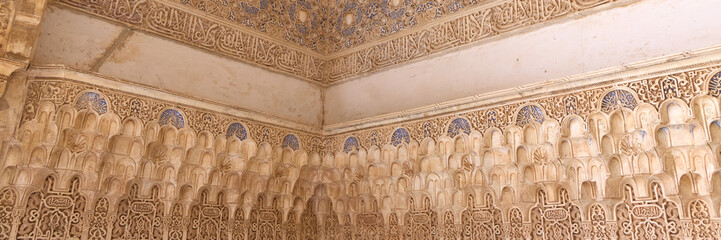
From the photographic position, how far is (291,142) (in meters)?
3.63

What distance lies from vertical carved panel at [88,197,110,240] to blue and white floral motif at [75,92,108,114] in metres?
0.50

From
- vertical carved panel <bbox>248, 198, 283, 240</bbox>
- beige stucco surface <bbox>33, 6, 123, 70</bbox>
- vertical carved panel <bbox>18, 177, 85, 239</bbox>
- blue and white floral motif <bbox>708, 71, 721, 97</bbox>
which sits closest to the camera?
blue and white floral motif <bbox>708, 71, 721, 97</bbox>

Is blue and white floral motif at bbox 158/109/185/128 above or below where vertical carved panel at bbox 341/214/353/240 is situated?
above

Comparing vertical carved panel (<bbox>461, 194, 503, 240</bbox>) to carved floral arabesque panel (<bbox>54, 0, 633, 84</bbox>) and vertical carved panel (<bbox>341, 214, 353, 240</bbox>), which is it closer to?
vertical carved panel (<bbox>341, 214, 353, 240</bbox>)

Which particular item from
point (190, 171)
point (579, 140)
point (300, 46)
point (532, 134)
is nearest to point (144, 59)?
point (190, 171)

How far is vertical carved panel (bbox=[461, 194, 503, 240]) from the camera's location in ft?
9.61

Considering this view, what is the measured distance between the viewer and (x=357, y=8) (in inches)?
177

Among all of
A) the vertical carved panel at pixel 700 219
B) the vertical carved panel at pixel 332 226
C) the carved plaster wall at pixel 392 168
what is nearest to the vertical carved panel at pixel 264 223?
the carved plaster wall at pixel 392 168

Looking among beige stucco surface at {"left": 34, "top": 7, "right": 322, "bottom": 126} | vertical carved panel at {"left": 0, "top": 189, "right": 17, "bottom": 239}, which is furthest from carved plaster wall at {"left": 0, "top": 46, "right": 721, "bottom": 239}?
beige stucco surface at {"left": 34, "top": 7, "right": 322, "bottom": 126}

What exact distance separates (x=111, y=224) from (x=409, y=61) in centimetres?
237

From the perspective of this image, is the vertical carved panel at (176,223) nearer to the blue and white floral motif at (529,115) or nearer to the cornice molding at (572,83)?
the cornice molding at (572,83)

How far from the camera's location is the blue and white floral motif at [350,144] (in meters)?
3.66

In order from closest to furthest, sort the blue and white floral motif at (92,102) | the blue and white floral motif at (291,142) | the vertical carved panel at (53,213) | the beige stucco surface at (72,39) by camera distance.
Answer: the vertical carved panel at (53,213)
the blue and white floral motif at (92,102)
the beige stucco surface at (72,39)
the blue and white floral motif at (291,142)

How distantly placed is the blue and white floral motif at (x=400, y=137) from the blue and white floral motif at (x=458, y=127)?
326 millimetres
